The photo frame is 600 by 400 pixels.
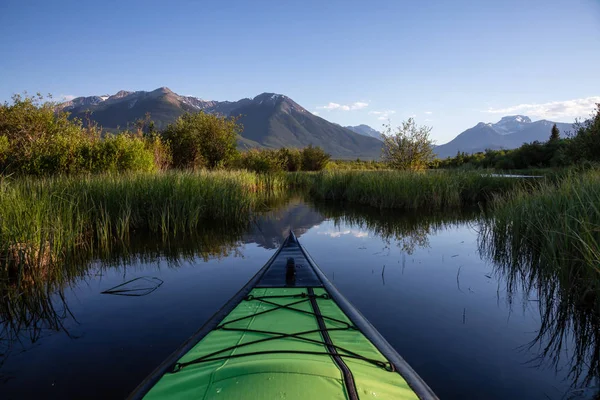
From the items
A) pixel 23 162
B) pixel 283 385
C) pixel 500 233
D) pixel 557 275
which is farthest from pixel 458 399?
pixel 23 162

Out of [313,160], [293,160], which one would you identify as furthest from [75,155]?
[313,160]

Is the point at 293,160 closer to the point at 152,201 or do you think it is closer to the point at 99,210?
the point at 152,201

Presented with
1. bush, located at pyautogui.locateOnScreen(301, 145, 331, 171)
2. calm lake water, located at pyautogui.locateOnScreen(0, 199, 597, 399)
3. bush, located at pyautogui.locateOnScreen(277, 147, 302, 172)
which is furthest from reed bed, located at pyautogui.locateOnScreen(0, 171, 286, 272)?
bush, located at pyautogui.locateOnScreen(301, 145, 331, 171)

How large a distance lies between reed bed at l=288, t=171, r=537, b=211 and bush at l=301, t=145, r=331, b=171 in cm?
1899

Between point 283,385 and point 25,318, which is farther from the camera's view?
point 25,318

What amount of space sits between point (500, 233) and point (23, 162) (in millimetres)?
16080

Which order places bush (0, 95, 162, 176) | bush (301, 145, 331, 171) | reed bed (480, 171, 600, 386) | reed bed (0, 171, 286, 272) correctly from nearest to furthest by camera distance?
reed bed (480, 171, 600, 386), reed bed (0, 171, 286, 272), bush (0, 95, 162, 176), bush (301, 145, 331, 171)

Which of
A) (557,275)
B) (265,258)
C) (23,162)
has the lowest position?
(265,258)

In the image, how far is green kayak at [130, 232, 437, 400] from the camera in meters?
1.84

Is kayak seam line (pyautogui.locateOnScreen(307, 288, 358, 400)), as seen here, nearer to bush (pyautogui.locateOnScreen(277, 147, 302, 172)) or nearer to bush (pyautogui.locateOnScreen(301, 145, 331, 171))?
bush (pyautogui.locateOnScreen(277, 147, 302, 172))

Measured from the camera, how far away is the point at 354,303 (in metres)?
4.81

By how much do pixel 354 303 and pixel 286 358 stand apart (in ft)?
9.15

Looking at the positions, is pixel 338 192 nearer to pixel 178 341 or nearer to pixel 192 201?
pixel 192 201

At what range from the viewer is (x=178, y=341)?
370cm
